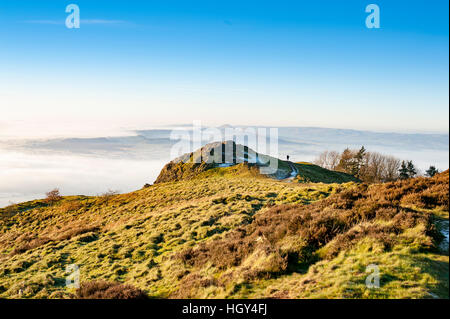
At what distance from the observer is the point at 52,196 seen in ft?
234

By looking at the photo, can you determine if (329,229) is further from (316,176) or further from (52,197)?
(52,197)

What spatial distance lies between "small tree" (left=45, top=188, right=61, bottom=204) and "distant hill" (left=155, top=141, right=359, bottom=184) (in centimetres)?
3045

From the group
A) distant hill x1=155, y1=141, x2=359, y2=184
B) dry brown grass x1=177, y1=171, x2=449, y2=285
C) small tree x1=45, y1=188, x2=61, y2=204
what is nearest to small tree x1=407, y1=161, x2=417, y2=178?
distant hill x1=155, y1=141, x2=359, y2=184

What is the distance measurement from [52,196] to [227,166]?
169 feet

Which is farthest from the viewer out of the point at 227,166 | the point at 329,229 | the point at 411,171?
the point at 411,171

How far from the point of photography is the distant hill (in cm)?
5114

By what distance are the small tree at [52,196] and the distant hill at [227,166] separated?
3045cm

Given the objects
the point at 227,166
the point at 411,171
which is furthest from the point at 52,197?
the point at 411,171

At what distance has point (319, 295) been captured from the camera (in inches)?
283

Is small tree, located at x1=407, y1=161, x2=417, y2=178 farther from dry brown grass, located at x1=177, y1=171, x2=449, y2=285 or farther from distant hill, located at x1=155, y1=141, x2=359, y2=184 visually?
dry brown grass, located at x1=177, y1=171, x2=449, y2=285

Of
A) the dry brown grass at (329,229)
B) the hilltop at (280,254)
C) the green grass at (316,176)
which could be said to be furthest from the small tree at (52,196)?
the dry brown grass at (329,229)

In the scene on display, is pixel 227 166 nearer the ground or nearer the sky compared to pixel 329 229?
nearer the ground

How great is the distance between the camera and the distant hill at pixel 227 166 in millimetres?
51138
